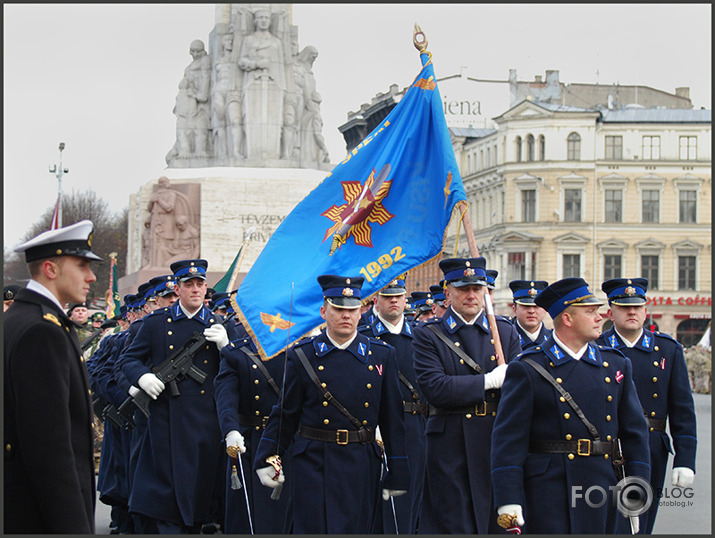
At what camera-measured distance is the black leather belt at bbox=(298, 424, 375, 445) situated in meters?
7.64

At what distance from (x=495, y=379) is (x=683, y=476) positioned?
125 centimetres

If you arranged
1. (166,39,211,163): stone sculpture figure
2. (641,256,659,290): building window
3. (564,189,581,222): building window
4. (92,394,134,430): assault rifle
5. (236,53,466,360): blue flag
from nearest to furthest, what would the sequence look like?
(236,53,466,360): blue flag, (92,394,134,430): assault rifle, (166,39,211,163): stone sculpture figure, (564,189,581,222): building window, (641,256,659,290): building window

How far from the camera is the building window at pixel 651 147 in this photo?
72875mm

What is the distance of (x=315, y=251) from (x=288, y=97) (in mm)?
17647

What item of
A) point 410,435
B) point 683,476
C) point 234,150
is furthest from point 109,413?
point 234,150

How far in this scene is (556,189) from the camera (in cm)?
7319

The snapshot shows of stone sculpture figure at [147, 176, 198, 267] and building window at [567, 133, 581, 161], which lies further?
building window at [567, 133, 581, 161]

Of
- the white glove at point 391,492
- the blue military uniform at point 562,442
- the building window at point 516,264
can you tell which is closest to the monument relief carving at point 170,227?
the white glove at point 391,492

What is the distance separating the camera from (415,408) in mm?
10156

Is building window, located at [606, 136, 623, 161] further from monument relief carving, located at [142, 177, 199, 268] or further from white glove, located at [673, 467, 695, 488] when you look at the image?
white glove, located at [673, 467, 695, 488]

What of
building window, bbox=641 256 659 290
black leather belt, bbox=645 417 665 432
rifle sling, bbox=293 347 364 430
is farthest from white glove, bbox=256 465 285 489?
building window, bbox=641 256 659 290

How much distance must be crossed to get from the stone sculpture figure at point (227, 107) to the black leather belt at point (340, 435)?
62.4 feet

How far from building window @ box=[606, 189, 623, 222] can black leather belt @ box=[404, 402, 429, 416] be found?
2573 inches

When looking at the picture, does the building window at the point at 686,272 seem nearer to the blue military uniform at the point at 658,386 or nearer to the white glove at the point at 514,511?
the blue military uniform at the point at 658,386
